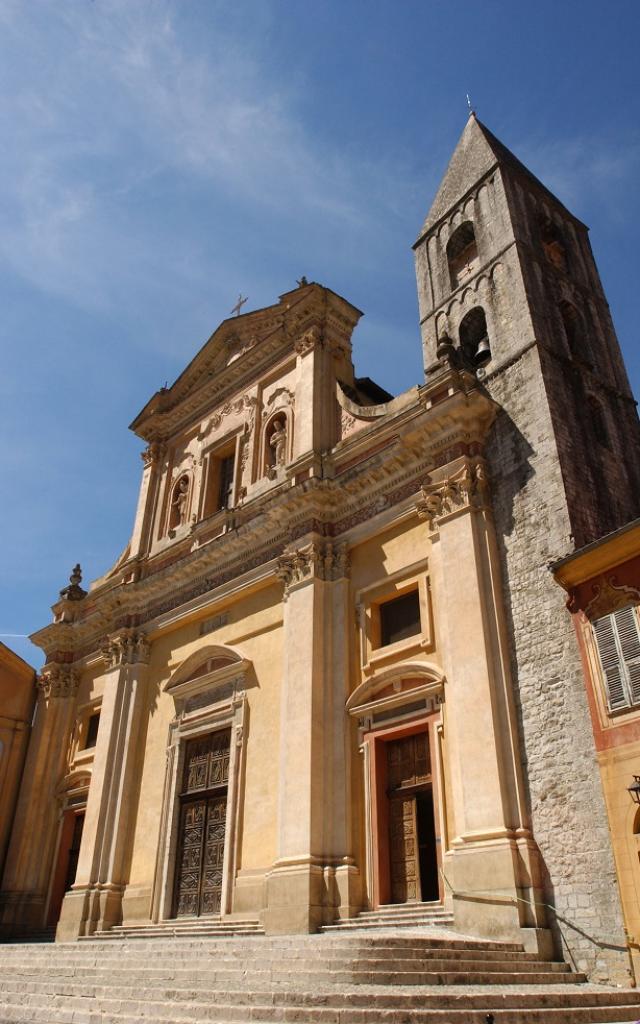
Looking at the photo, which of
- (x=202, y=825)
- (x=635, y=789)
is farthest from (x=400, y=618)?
(x=202, y=825)

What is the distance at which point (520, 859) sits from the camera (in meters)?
10.5

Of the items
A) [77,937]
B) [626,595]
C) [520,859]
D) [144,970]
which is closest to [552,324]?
[626,595]

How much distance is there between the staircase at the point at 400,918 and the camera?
1115 centimetres

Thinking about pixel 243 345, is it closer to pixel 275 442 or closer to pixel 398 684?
pixel 275 442

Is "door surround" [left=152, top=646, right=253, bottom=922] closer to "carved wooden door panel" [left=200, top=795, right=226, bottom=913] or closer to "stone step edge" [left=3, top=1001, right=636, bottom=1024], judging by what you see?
"carved wooden door panel" [left=200, top=795, right=226, bottom=913]

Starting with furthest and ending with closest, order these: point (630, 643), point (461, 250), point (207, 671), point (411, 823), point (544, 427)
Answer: point (461, 250), point (207, 671), point (544, 427), point (411, 823), point (630, 643)

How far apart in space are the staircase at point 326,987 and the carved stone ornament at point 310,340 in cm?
1260

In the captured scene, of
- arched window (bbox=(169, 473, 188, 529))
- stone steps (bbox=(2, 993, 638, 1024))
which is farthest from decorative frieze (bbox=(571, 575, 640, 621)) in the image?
arched window (bbox=(169, 473, 188, 529))

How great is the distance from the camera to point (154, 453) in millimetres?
23047

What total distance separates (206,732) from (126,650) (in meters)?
3.87

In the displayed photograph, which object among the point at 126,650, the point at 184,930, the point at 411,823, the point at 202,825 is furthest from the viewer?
the point at 126,650

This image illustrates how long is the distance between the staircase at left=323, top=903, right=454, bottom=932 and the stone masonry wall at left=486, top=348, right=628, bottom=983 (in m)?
1.68

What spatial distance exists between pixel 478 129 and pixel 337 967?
18.7 metres

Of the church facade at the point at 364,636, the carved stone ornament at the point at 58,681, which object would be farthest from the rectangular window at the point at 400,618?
the carved stone ornament at the point at 58,681
